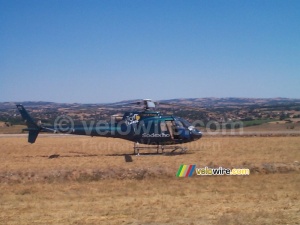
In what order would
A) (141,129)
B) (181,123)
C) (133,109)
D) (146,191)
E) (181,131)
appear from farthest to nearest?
(133,109)
(181,123)
(141,129)
(181,131)
(146,191)

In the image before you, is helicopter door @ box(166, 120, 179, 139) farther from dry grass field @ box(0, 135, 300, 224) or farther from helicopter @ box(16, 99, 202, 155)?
dry grass field @ box(0, 135, 300, 224)

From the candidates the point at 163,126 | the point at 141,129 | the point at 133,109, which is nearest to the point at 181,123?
the point at 163,126

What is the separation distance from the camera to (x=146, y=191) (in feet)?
48.5

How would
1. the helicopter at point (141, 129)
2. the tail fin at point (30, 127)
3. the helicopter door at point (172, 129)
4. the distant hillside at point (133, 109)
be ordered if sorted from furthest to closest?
the helicopter door at point (172, 129) → the helicopter at point (141, 129) → the tail fin at point (30, 127) → the distant hillside at point (133, 109)

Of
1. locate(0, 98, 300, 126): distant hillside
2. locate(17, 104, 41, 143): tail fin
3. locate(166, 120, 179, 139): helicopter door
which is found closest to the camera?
locate(0, 98, 300, 126): distant hillside

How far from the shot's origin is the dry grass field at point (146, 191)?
11.0m

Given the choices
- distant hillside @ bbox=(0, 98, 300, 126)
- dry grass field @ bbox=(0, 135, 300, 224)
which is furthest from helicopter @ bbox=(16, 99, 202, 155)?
dry grass field @ bbox=(0, 135, 300, 224)

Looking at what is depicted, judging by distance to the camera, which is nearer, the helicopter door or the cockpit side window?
the cockpit side window

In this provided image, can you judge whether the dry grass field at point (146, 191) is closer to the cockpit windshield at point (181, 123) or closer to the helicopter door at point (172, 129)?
the helicopter door at point (172, 129)

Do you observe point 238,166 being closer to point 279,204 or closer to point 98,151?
point 279,204

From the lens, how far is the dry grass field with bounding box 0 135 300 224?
36.1 ft

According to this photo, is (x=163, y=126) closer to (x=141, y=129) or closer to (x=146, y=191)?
(x=141, y=129)

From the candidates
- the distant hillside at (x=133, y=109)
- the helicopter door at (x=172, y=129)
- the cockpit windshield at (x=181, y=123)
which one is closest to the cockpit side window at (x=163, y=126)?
the helicopter door at (x=172, y=129)

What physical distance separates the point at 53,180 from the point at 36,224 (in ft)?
21.7
